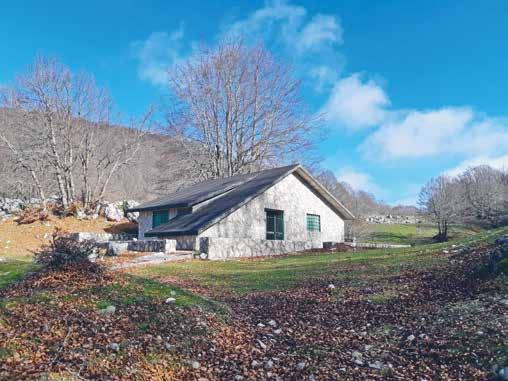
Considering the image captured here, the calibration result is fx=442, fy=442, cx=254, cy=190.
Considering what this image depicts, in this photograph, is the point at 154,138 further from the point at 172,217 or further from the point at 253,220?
the point at 253,220

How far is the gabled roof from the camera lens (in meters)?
21.4

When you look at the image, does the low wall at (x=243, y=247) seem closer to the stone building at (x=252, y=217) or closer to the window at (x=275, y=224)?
the stone building at (x=252, y=217)

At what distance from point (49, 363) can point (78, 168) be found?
1276 inches

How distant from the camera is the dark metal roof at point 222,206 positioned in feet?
69.0

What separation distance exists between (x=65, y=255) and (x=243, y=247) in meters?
13.5

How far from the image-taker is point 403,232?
5159 centimetres

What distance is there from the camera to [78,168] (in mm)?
34625

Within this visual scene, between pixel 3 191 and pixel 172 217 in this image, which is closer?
pixel 172 217

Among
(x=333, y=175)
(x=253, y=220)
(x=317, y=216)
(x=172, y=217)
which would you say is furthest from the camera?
(x=333, y=175)

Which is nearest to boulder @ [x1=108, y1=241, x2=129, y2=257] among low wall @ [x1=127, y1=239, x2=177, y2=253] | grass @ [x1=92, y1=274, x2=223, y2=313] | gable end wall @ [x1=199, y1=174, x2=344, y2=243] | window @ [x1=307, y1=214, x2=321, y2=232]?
low wall @ [x1=127, y1=239, x2=177, y2=253]

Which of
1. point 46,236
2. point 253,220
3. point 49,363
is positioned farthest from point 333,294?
point 46,236

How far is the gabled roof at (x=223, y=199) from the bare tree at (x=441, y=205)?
1615cm

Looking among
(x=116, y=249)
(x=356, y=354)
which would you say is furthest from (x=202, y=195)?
(x=356, y=354)

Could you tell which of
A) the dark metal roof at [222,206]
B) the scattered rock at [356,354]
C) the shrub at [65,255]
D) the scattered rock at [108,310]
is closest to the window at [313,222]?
the dark metal roof at [222,206]
